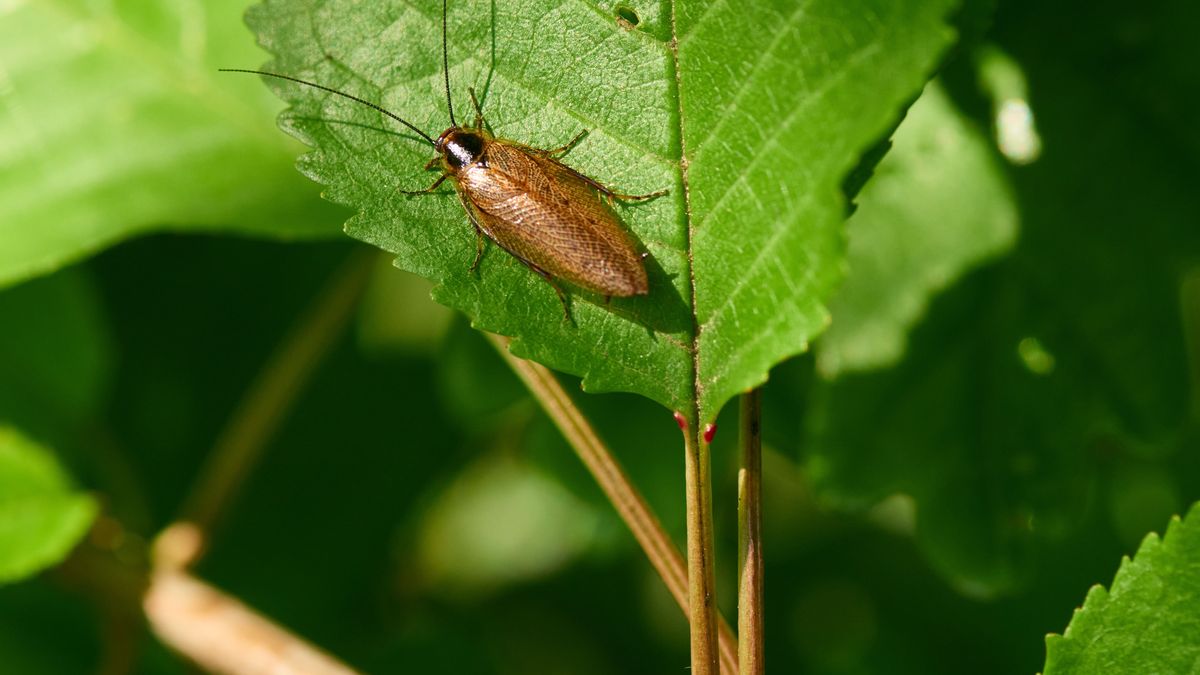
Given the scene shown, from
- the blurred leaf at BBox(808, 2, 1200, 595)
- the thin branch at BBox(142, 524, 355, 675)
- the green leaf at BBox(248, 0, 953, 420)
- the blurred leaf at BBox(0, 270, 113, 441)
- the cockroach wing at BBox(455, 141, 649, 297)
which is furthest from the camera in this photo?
the blurred leaf at BBox(0, 270, 113, 441)

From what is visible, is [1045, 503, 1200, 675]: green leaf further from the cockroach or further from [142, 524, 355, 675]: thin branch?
[142, 524, 355, 675]: thin branch

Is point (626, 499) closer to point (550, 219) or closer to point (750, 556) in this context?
point (750, 556)

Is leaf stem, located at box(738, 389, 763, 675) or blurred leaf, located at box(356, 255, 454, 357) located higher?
leaf stem, located at box(738, 389, 763, 675)

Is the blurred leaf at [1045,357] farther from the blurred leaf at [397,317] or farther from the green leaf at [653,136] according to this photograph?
the blurred leaf at [397,317]

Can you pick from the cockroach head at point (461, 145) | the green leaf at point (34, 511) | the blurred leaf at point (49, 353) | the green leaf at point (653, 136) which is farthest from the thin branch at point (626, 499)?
the blurred leaf at point (49, 353)

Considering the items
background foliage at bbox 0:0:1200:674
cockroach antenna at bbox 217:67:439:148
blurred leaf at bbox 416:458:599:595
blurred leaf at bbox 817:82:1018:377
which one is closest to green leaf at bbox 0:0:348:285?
background foliage at bbox 0:0:1200:674

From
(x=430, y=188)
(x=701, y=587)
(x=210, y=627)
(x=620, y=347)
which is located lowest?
(x=210, y=627)

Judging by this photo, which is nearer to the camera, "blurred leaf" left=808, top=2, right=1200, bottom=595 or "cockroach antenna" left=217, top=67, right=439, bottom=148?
"cockroach antenna" left=217, top=67, right=439, bottom=148

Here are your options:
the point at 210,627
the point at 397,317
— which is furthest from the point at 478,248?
the point at 397,317

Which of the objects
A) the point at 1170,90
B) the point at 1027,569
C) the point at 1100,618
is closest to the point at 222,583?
the point at 1027,569
